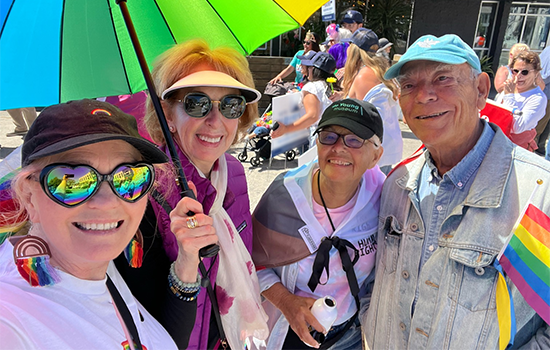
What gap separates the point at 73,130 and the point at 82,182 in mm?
152

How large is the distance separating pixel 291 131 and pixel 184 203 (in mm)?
3032

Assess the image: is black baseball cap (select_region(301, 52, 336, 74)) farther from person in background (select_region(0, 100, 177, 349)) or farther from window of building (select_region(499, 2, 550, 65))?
window of building (select_region(499, 2, 550, 65))

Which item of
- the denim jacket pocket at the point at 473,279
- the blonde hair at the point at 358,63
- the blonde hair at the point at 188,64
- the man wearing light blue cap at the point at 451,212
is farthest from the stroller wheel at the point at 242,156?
the denim jacket pocket at the point at 473,279

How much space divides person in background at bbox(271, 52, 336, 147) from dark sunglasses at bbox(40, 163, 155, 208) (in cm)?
319

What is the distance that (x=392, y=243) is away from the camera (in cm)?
170

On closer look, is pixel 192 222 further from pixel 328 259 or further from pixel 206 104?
pixel 328 259

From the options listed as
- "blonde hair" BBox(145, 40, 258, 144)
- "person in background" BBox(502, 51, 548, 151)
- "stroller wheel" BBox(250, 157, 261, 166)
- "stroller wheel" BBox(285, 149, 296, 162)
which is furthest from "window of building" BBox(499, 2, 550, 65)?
"blonde hair" BBox(145, 40, 258, 144)

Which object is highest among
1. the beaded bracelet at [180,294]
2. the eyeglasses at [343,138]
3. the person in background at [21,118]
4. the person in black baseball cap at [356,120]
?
the person in black baseball cap at [356,120]

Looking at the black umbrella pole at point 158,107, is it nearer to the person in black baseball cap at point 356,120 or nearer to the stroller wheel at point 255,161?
the person in black baseball cap at point 356,120

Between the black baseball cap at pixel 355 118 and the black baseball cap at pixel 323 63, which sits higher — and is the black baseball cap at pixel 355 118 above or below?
above

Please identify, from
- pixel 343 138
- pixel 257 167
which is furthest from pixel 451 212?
pixel 257 167

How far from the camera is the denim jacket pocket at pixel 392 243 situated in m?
1.67

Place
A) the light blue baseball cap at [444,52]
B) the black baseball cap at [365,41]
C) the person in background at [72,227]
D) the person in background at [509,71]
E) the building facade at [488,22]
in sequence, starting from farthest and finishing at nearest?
the building facade at [488,22]
the person in background at [509,71]
the black baseball cap at [365,41]
the light blue baseball cap at [444,52]
the person in background at [72,227]

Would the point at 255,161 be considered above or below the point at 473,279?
below
